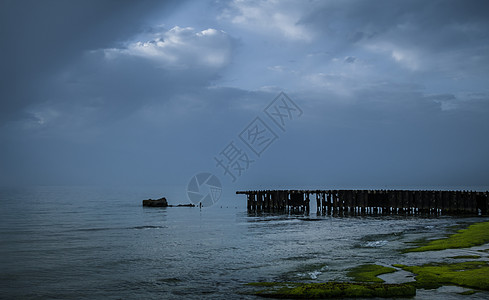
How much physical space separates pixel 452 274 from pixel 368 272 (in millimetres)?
2561

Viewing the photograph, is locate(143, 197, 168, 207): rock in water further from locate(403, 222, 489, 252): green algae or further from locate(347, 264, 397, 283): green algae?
locate(347, 264, 397, 283): green algae

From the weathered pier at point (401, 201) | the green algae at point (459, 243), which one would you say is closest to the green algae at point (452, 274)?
the green algae at point (459, 243)

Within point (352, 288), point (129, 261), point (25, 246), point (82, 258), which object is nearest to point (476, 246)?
point (352, 288)

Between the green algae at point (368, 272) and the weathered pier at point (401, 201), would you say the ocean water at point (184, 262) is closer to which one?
the green algae at point (368, 272)

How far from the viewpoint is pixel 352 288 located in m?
10.9

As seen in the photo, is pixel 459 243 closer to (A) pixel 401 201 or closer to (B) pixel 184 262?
(B) pixel 184 262

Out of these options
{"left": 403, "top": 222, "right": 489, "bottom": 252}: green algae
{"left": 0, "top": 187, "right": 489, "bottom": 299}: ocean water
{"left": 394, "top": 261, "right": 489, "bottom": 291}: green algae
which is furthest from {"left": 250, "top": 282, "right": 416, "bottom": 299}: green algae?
{"left": 403, "top": 222, "right": 489, "bottom": 252}: green algae

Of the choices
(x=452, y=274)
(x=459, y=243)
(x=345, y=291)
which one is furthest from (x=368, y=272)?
(x=459, y=243)

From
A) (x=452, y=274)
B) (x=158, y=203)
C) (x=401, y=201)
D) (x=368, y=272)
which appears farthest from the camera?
(x=158, y=203)

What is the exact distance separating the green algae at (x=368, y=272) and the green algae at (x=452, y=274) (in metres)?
0.83

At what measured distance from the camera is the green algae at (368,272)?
12783 millimetres

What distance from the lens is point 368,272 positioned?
1373cm

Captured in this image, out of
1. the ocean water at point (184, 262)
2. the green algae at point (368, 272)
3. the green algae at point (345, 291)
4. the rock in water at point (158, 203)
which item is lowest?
the rock in water at point (158, 203)

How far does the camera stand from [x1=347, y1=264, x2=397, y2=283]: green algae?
12783 mm
